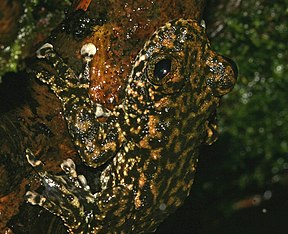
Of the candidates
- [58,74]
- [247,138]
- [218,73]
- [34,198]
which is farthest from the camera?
[247,138]

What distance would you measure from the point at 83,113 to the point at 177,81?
634 mm

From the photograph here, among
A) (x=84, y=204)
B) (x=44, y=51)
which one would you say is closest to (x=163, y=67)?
(x=44, y=51)

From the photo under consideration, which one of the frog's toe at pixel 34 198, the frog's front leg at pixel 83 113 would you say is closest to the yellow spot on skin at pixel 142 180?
the frog's front leg at pixel 83 113

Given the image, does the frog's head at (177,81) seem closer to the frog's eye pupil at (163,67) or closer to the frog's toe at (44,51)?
the frog's eye pupil at (163,67)

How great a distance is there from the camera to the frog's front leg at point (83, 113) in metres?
3.85

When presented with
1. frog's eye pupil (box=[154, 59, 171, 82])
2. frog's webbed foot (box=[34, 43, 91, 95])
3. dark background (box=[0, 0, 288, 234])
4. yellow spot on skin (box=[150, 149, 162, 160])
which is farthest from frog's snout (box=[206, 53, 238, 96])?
dark background (box=[0, 0, 288, 234])

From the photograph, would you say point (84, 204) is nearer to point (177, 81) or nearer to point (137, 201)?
point (137, 201)

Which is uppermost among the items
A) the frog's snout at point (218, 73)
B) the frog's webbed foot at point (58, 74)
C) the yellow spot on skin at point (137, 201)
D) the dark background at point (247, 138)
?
the frog's webbed foot at point (58, 74)

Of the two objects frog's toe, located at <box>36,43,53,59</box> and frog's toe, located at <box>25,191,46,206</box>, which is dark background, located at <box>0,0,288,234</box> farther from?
frog's toe, located at <box>25,191,46,206</box>

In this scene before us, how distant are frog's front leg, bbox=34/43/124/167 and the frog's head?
17 cm

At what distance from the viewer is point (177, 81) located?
3.82 metres

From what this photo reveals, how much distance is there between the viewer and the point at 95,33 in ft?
12.6

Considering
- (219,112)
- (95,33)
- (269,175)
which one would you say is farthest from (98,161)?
(269,175)

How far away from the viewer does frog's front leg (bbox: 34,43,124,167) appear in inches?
152
